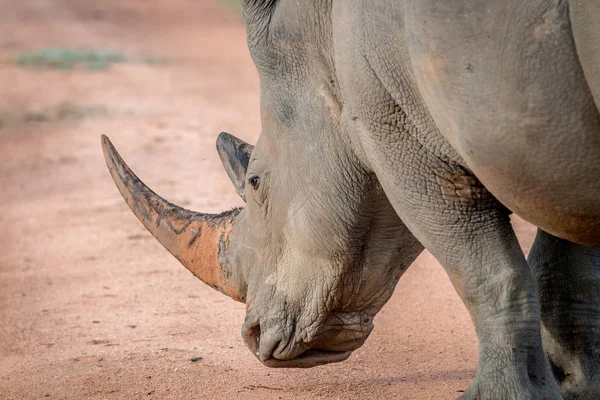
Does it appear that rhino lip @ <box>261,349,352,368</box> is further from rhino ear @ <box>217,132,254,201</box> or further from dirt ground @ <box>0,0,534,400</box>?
rhino ear @ <box>217,132,254,201</box>

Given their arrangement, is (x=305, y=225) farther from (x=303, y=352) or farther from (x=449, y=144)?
(x=449, y=144)

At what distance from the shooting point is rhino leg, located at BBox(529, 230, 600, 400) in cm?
418

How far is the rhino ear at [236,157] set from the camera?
4.56m

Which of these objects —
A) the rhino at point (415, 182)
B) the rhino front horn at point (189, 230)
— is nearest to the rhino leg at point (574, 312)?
the rhino at point (415, 182)

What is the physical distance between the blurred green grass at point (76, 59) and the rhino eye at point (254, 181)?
45.2 ft

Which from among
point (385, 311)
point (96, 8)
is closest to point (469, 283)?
point (385, 311)

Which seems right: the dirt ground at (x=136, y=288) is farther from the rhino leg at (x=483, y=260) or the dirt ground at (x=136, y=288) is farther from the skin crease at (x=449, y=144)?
Answer: the rhino leg at (x=483, y=260)

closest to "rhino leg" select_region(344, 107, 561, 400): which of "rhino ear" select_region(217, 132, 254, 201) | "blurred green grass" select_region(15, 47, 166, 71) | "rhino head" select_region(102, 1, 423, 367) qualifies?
"rhino head" select_region(102, 1, 423, 367)

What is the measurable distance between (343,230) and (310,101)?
465 millimetres

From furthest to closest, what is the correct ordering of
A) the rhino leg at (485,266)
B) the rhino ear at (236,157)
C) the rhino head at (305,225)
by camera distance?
the rhino ear at (236,157)
the rhino head at (305,225)
the rhino leg at (485,266)

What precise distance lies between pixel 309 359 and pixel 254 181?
0.72m

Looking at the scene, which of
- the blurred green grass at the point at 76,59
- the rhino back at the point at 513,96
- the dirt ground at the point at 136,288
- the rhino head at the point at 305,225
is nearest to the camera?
the rhino back at the point at 513,96

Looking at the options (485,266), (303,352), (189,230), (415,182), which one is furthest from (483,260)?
(189,230)

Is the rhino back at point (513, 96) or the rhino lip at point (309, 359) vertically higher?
the rhino back at point (513, 96)
